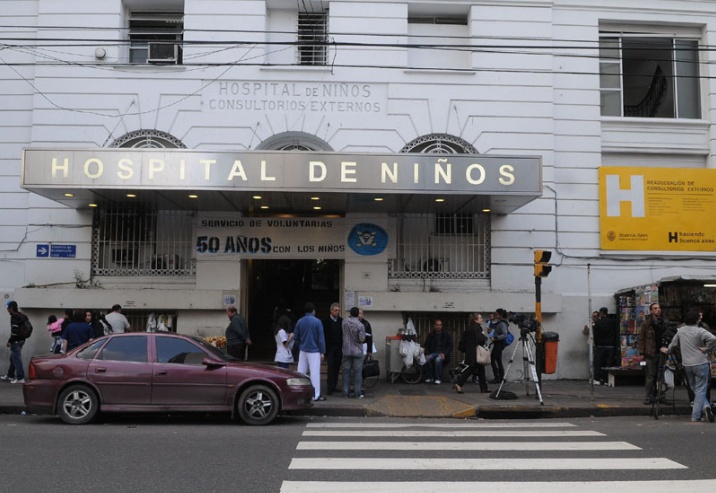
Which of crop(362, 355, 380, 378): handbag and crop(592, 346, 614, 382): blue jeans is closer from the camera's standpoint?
crop(362, 355, 380, 378): handbag

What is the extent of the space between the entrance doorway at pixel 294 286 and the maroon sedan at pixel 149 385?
8.59 metres

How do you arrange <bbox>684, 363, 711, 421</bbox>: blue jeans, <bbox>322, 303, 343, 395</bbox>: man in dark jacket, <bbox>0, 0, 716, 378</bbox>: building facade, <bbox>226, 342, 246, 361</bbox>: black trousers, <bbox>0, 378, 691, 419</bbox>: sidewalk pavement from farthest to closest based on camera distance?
<bbox>0, 0, 716, 378</bbox>: building facade, <bbox>226, 342, 246, 361</bbox>: black trousers, <bbox>322, 303, 343, 395</bbox>: man in dark jacket, <bbox>0, 378, 691, 419</bbox>: sidewalk pavement, <bbox>684, 363, 711, 421</bbox>: blue jeans

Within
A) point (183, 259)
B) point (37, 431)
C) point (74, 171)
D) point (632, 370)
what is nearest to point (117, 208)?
point (183, 259)

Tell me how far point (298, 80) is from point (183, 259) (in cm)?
498

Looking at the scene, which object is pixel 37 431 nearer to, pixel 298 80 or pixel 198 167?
pixel 198 167

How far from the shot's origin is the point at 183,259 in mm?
16406

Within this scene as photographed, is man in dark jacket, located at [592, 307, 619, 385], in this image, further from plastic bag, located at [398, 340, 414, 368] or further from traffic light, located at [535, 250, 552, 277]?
plastic bag, located at [398, 340, 414, 368]

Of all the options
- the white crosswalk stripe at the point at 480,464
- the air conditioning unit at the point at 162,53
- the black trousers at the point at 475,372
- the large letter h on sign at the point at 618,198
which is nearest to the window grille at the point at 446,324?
the black trousers at the point at 475,372

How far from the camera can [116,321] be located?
14609 millimetres

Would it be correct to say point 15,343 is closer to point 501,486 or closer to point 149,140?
point 149,140

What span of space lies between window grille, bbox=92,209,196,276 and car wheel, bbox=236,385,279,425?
6317mm

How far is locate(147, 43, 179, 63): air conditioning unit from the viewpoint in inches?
667

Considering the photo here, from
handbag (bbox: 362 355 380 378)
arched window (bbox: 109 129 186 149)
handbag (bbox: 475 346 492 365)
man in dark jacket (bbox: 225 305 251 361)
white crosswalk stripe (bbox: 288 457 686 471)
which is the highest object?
arched window (bbox: 109 129 186 149)

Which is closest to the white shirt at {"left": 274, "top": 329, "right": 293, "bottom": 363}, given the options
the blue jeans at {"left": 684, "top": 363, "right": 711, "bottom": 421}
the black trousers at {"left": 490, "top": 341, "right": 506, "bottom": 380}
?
the black trousers at {"left": 490, "top": 341, "right": 506, "bottom": 380}
